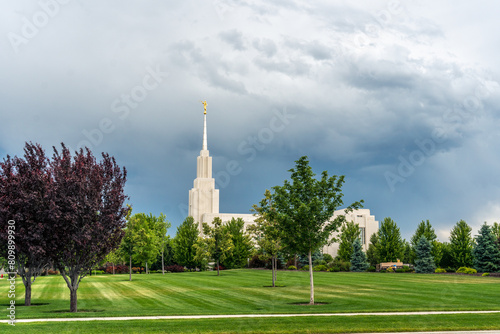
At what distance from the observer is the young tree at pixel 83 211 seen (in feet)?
62.3

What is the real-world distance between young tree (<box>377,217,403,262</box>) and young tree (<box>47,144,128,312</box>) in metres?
54.8

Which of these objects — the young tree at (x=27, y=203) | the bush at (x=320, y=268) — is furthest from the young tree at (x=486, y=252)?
the young tree at (x=27, y=203)

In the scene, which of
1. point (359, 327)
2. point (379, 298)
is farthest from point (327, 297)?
point (359, 327)

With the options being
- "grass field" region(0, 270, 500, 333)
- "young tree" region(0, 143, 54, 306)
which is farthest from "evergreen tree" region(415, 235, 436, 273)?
"young tree" region(0, 143, 54, 306)

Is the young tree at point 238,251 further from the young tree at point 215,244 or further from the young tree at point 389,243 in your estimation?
the young tree at point 389,243

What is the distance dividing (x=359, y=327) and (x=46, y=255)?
13901 millimetres

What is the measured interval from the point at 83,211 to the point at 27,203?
2577 mm

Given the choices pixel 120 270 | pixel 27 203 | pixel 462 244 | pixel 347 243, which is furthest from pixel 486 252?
pixel 120 270

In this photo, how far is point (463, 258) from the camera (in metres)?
58.3

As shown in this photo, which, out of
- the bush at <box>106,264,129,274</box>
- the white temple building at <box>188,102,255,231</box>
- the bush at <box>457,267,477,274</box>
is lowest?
the bush at <box>106,264,129,274</box>

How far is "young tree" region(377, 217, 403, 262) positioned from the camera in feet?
220

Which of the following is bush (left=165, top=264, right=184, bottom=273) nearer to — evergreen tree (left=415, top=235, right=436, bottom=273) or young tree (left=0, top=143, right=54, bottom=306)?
evergreen tree (left=415, top=235, right=436, bottom=273)

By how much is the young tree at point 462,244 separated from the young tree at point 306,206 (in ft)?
140

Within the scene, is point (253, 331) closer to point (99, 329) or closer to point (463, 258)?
point (99, 329)
